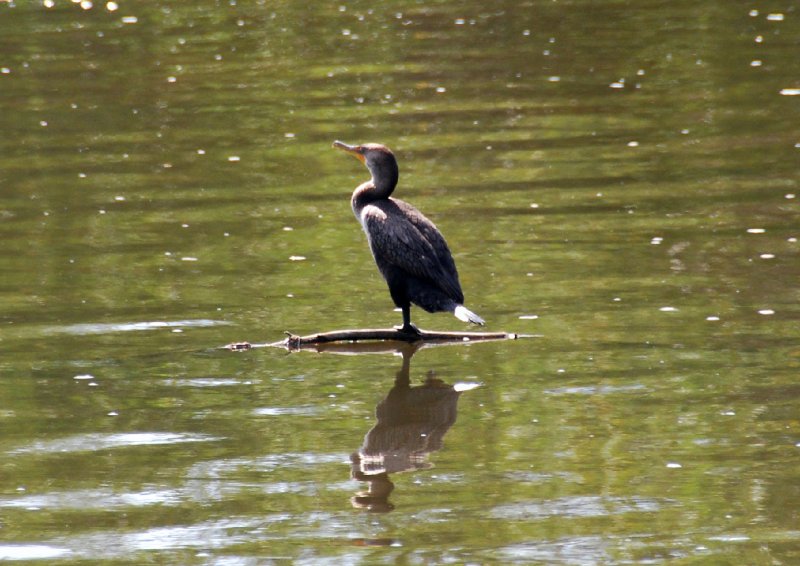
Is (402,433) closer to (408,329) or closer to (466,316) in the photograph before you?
(466,316)

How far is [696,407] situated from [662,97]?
29.8ft

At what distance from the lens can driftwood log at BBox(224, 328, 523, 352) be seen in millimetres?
8758

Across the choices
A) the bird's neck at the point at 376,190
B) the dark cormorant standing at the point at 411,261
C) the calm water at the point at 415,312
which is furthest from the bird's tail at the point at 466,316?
the bird's neck at the point at 376,190

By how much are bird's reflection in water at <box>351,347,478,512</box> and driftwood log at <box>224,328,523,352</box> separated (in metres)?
0.26

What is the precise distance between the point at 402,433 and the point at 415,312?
107 inches

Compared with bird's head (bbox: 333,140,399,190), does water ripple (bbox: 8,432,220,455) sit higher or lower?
lower

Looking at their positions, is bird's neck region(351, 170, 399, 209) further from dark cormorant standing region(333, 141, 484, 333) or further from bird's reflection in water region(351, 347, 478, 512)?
bird's reflection in water region(351, 347, 478, 512)

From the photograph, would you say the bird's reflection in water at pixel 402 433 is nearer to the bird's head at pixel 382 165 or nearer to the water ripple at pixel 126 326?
the bird's head at pixel 382 165

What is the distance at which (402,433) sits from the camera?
24.8ft

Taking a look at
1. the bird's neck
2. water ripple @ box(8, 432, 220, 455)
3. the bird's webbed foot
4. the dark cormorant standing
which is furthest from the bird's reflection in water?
the bird's neck

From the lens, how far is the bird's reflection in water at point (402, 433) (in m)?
6.82

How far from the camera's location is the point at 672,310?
30.5 feet

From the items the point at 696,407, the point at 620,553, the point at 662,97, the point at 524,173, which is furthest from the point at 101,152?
the point at 620,553

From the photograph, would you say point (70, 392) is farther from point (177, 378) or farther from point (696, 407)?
point (696, 407)
